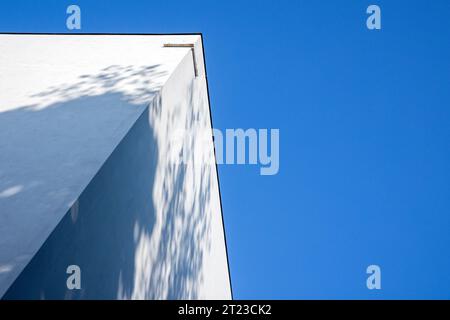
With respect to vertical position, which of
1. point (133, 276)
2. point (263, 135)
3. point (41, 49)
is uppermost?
point (41, 49)

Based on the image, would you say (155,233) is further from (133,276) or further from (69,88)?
(69,88)

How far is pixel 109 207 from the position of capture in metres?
4.09

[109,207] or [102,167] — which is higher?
[102,167]

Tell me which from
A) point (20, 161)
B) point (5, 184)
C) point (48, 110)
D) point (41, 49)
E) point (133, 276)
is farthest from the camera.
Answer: point (41, 49)

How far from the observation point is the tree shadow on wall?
127 inches

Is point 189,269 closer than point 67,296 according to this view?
No

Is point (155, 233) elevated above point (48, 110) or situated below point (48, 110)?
below

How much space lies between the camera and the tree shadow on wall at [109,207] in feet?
10.6

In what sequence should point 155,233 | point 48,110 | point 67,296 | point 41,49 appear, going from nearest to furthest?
point 67,296, point 48,110, point 155,233, point 41,49

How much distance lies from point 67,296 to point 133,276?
1624 millimetres

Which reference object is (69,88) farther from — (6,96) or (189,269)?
(189,269)
